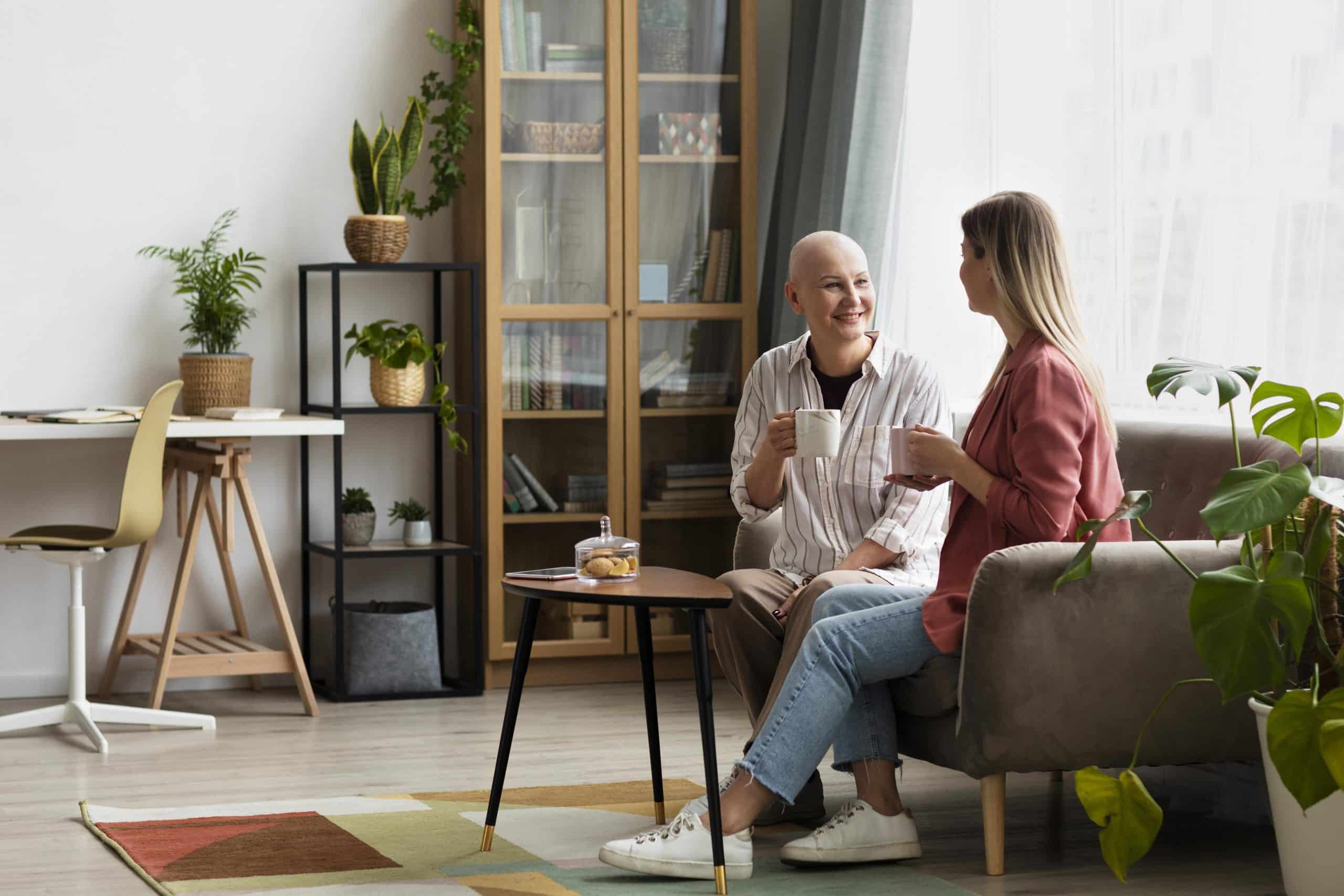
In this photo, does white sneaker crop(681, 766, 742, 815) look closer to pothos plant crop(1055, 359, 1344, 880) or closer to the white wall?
pothos plant crop(1055, 359, 1344, 880)

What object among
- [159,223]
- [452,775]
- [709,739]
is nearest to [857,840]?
[709,739]

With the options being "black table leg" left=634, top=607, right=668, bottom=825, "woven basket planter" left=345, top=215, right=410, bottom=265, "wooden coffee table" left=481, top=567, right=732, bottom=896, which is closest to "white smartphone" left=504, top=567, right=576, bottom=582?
"wooden coffee table" left=481, top=567, right=732, bottom=896

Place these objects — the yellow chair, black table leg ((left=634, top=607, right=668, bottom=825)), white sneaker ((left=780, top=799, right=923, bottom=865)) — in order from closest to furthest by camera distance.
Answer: white sneaker ((left=780, top=799, right=923, bottom=865)), black table leg ((left=634, top=607, right=668, bottom=825)), the yellow chair

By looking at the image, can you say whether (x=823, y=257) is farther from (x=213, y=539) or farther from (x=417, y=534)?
(x=213, y=539)

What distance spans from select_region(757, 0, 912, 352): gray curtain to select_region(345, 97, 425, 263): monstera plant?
1.09m

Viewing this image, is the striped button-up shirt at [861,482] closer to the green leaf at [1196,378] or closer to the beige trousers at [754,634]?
the beige trousers at [754,634]

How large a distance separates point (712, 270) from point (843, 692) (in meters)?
2.27

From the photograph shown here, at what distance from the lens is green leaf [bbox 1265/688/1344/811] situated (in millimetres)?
2330

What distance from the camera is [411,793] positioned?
3453 millimetres

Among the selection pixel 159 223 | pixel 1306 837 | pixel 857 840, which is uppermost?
pixel 159 223

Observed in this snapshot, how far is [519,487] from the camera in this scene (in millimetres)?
4770

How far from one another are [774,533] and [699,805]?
0.88m

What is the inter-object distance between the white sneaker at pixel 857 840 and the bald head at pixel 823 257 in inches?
41.6

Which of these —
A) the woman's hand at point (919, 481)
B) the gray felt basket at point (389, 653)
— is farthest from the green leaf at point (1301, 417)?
the gray felt basket at point (389, 653)
